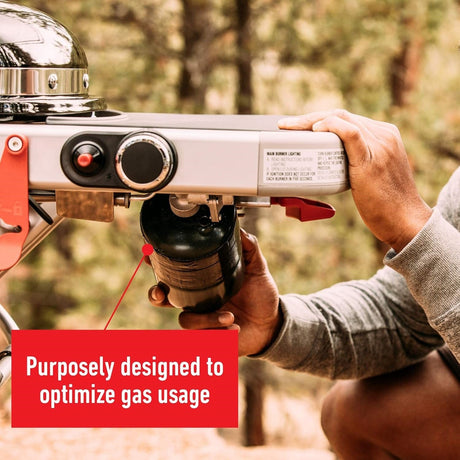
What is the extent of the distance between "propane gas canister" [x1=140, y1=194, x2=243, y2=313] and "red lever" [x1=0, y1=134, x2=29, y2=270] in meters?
0.18

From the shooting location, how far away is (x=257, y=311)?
1233 millimetres

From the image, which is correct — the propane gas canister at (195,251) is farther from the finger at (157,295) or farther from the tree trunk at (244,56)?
the tree trunk at (244,56)

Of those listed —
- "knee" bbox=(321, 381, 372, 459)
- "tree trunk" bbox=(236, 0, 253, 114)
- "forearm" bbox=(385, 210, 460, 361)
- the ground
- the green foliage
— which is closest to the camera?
"forearm" bbox=(385, 210, 460, 361)

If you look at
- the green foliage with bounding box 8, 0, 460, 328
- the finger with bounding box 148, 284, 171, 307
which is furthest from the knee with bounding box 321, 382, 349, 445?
the green foliage with bounding box 8, 0, 460, 328

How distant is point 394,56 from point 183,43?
1.26 metres

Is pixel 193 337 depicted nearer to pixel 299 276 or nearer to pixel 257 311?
pixel 257 311

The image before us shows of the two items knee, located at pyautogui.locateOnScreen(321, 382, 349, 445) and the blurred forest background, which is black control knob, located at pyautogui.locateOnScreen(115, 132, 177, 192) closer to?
knee, located at pyautogui.locateOnScreen(321, 382, 349, 445)

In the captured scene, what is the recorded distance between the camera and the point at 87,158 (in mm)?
761

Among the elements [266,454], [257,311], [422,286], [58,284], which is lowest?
[58,284]

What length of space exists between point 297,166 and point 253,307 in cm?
49

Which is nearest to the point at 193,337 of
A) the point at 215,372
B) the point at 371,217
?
the point at 215,372

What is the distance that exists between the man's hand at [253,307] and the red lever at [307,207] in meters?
0.20

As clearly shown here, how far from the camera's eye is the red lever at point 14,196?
2.55 ft

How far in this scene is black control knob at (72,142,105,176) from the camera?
0.76 meters
